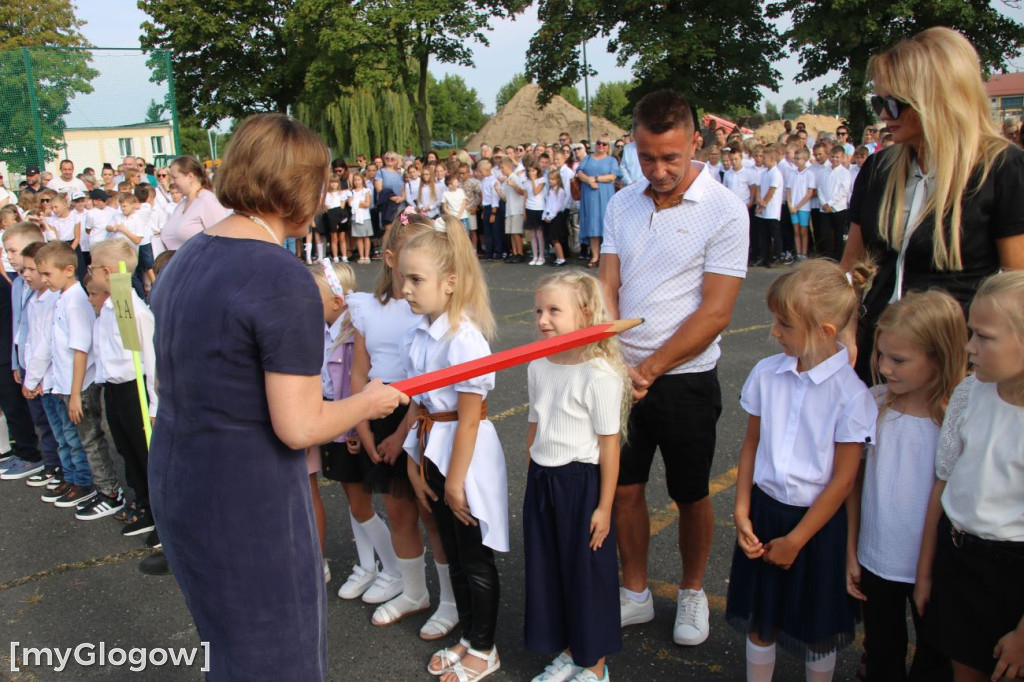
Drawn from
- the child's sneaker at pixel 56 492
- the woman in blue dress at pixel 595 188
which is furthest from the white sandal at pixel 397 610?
A: the woman in blue dress at pixel 595 188

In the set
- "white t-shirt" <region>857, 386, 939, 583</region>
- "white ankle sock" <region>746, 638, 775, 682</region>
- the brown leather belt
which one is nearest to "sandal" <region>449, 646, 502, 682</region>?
the brown leather belt

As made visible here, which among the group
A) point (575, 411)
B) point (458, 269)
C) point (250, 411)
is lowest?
point (575, 411)

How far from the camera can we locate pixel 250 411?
78.2 inches

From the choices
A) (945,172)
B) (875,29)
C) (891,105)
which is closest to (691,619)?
(945,172)

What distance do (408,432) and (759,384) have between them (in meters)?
1.43

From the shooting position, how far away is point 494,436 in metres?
3.20

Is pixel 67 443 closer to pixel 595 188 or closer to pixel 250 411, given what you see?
pixel 250 411

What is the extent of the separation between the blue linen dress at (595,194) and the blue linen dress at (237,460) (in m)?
12.0

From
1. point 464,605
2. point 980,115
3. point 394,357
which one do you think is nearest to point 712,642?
point 464,605

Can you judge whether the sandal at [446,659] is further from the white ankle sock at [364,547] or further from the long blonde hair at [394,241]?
the long blonde hair at [394,241]

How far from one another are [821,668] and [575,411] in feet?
3.79

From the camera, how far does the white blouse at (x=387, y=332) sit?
3477 mm

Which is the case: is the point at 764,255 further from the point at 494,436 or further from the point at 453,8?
the point at 453,8

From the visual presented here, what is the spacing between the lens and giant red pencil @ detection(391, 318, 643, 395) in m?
2.34
